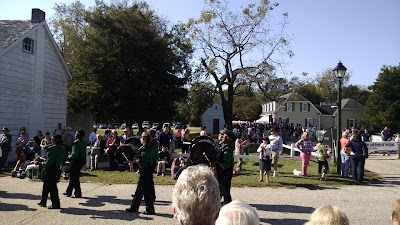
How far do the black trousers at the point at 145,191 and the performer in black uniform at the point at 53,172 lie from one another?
1.84 meters

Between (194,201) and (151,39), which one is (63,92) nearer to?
(151,39)

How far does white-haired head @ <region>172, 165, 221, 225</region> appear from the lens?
2664 mm

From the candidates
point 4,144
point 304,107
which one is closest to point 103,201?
point 4,144

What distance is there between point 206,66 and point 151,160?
28.1m

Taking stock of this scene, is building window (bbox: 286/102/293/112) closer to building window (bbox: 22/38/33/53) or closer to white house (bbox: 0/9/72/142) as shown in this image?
white house (bbox: 0/9/72/142)

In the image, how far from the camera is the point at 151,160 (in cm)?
838

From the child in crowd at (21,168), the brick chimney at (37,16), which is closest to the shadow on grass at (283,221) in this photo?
the child in crowd at (21,168)

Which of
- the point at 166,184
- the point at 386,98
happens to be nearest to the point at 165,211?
the point at 166,184

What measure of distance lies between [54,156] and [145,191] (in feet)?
7.95

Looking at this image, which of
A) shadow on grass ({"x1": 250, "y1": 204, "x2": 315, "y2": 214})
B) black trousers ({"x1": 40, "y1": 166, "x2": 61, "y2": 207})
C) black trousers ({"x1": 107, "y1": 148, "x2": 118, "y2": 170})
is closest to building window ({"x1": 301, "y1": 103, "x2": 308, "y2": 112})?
black trousers ({"x1": 107, "y1": 148, "x2": 118, "y2": 170})

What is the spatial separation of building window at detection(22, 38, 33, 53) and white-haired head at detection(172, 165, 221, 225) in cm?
1917

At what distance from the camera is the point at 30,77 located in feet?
65.0

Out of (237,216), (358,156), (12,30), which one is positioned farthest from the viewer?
(12,30)

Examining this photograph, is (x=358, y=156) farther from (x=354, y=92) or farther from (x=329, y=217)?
(x=354, y=92)
